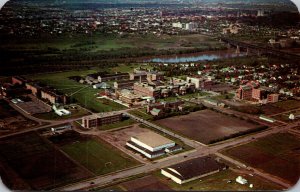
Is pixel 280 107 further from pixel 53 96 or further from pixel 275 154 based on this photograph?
pixel 53 96

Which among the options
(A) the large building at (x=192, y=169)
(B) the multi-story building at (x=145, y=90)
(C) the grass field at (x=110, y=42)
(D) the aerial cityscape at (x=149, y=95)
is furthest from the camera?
(B) the multi-story building at (x=145, y=90)

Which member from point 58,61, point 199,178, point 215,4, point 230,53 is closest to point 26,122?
point 58,61

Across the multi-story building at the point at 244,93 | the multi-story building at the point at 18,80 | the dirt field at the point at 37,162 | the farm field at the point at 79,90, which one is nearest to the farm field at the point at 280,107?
the multi-story building at the point at 244,93

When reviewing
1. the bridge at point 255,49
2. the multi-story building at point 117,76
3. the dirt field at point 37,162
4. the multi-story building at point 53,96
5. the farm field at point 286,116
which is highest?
the bridge at point 255,49

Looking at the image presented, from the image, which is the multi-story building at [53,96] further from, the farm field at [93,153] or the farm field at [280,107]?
the farm field at [280,107]

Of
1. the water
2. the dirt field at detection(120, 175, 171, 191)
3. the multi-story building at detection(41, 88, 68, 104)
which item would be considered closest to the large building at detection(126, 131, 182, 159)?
the dirt field at detection(120, 175, 171, 191)

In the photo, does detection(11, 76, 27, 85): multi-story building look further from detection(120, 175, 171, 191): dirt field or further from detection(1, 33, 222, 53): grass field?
detection(120, 175, 171, 191): dirt field
